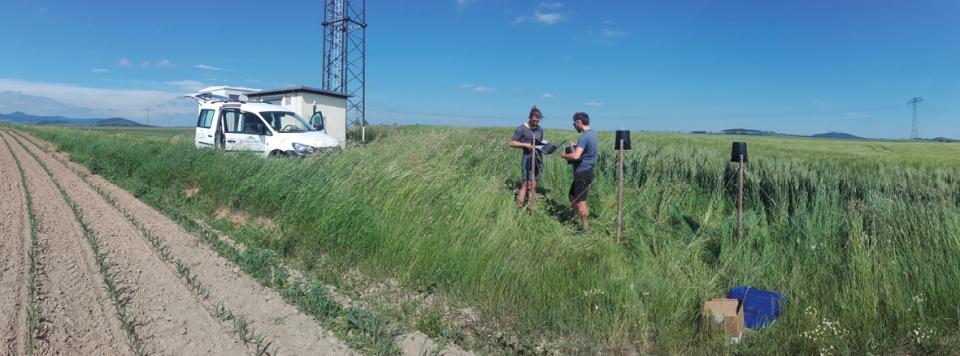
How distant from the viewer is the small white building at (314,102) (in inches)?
702

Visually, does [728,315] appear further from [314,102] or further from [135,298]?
[314,102]

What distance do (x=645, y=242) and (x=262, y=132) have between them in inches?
362

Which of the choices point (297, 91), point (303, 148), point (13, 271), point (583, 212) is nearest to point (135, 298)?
point (13, 271)

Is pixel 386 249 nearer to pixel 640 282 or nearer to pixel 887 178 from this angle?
pixel 640 282

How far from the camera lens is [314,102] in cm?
1827

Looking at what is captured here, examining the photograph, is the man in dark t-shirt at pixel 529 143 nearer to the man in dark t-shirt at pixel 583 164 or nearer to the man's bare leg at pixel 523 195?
the man's bare leg at pixel 523 195

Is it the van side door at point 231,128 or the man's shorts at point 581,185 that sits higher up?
the van side door at point 231,128

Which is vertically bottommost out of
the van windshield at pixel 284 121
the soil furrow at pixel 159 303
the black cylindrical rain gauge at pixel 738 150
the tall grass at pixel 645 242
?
the soil furrow at pixel 159 303

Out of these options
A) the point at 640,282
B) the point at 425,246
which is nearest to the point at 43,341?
the point at 425,246

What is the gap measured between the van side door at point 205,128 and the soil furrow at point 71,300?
675 centimetres

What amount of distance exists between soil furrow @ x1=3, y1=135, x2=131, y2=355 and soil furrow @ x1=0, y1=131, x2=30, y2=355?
103mm

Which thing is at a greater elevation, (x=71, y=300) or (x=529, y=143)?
(x=529, y=143)

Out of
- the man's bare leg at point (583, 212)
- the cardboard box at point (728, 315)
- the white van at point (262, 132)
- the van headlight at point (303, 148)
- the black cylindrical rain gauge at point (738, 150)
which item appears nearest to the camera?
the cardboard box at point (728, 315)

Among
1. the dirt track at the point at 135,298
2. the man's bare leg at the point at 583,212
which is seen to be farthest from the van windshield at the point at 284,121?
the man's bare leg at the point at 583,212
